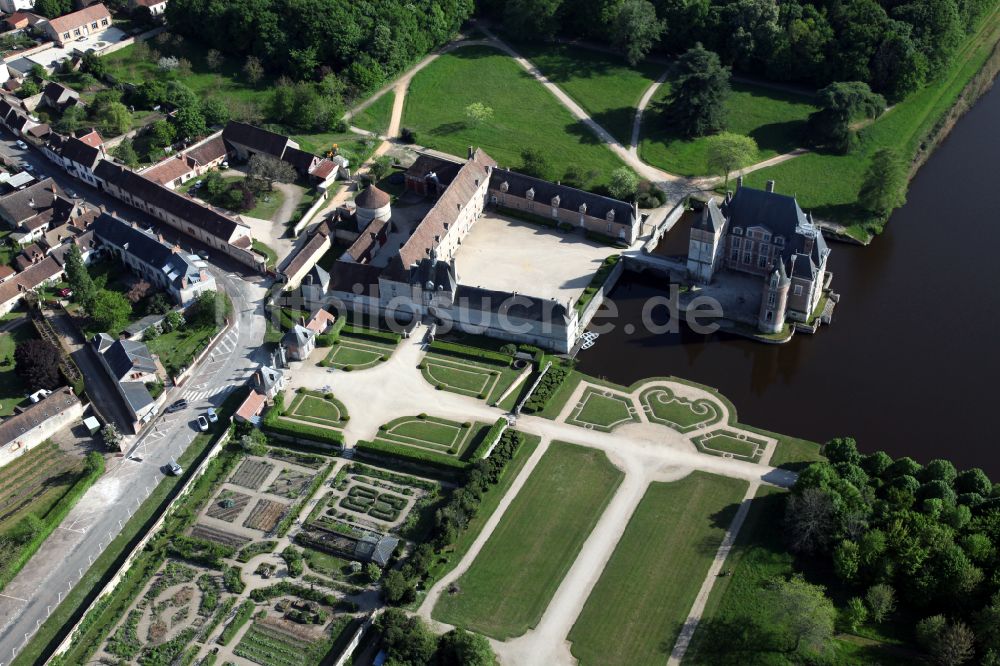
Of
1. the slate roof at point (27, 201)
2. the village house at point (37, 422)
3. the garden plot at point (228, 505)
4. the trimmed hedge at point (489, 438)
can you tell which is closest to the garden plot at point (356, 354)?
the trimmed hedge at point (489, 438)

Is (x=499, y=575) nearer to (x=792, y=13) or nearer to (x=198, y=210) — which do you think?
(x=198, y=210)

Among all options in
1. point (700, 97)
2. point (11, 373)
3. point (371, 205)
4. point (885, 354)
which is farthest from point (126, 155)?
point (885, 354)

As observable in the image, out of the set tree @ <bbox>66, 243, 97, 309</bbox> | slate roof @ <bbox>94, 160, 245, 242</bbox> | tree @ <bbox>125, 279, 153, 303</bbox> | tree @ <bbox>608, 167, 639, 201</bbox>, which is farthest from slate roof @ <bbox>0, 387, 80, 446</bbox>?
tree @ <bbox>608, 167, 639, 201</bbox>

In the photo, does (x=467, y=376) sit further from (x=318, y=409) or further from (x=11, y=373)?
(x=11, y=373)

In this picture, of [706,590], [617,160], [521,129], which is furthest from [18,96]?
[706,590]

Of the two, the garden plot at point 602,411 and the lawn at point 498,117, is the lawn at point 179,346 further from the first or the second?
the lawn at point 498,117
